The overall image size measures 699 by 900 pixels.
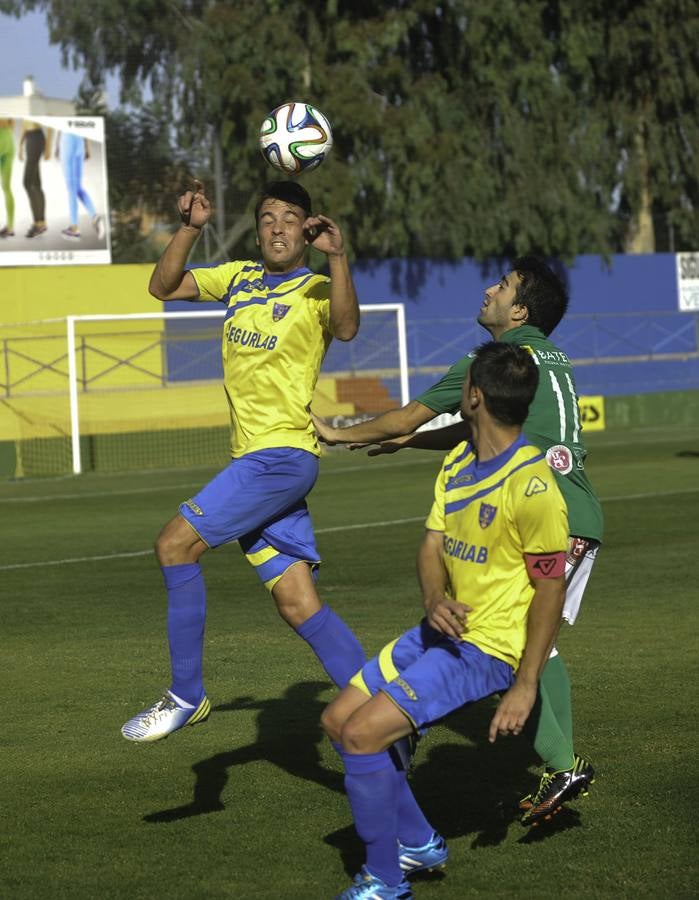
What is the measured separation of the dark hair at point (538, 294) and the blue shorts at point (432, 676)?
1.60 m

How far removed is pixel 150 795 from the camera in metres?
6.06

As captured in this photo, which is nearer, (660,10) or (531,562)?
(531,562)

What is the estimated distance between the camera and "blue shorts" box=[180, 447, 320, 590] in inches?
236

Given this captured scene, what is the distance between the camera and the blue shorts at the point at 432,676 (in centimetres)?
450

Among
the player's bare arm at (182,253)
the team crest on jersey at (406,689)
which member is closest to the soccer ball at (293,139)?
the player's bare arm at (182,253)

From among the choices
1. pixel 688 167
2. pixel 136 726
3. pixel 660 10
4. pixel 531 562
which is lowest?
pixel 136 726

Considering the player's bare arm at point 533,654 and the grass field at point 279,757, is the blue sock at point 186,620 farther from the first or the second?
the player's bare arm at point 533,654

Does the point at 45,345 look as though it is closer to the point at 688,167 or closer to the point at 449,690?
the point at 688,167

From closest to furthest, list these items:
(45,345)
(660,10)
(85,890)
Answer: (85,890), (45,345), (660,10)

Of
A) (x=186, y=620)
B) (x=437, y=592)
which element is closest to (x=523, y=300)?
(x=437, y=592)

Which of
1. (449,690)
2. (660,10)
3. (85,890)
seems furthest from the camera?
(660,10)

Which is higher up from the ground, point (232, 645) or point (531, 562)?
point (531, 562)

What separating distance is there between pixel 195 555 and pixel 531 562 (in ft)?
5.85

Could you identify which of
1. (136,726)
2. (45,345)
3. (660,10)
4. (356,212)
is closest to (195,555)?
(136,726)
